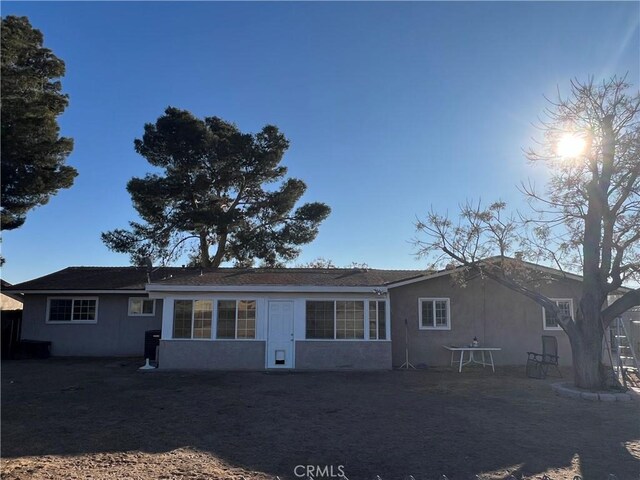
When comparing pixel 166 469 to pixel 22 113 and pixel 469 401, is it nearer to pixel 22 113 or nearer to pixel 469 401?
pixel 469 401

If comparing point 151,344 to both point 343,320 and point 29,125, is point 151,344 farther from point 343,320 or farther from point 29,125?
point 29,125

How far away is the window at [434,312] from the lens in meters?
16.2

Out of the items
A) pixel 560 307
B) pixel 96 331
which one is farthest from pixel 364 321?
pixel 96 331

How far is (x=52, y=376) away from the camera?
13203 millimetres

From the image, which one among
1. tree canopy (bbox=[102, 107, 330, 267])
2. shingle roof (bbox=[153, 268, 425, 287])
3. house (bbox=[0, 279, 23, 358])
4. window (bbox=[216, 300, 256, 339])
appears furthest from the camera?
tree canopy (bbox=[102, 107, 330, 267])

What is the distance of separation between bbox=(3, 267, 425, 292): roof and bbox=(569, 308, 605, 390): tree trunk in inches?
224

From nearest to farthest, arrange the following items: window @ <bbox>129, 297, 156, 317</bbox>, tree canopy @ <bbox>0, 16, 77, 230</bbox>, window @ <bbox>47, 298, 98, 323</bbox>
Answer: tree canopy @ <bbox>0, 16, 77, 230</bbox> < window @ <bbox>47, 298, 98, 323</bbox> < window @ <bbox>129, 297, 156, 317</bbox>

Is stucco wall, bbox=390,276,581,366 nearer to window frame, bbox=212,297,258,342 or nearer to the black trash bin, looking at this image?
window frame, bbox=212,297,258,342

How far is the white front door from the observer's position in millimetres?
14953

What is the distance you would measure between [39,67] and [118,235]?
10737mm

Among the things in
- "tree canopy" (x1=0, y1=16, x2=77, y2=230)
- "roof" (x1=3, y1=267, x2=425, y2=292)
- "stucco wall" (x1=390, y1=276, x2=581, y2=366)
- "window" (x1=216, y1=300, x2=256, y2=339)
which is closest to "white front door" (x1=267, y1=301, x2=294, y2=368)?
"window" (x1=216, y1=300, x2=256, y2=339)

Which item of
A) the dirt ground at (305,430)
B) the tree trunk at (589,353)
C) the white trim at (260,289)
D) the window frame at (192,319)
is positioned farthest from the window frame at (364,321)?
the tree trunk at (589,353)

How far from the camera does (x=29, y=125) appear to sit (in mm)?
13695

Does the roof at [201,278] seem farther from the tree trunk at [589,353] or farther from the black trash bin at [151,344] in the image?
the tree trunk at [589,353]
